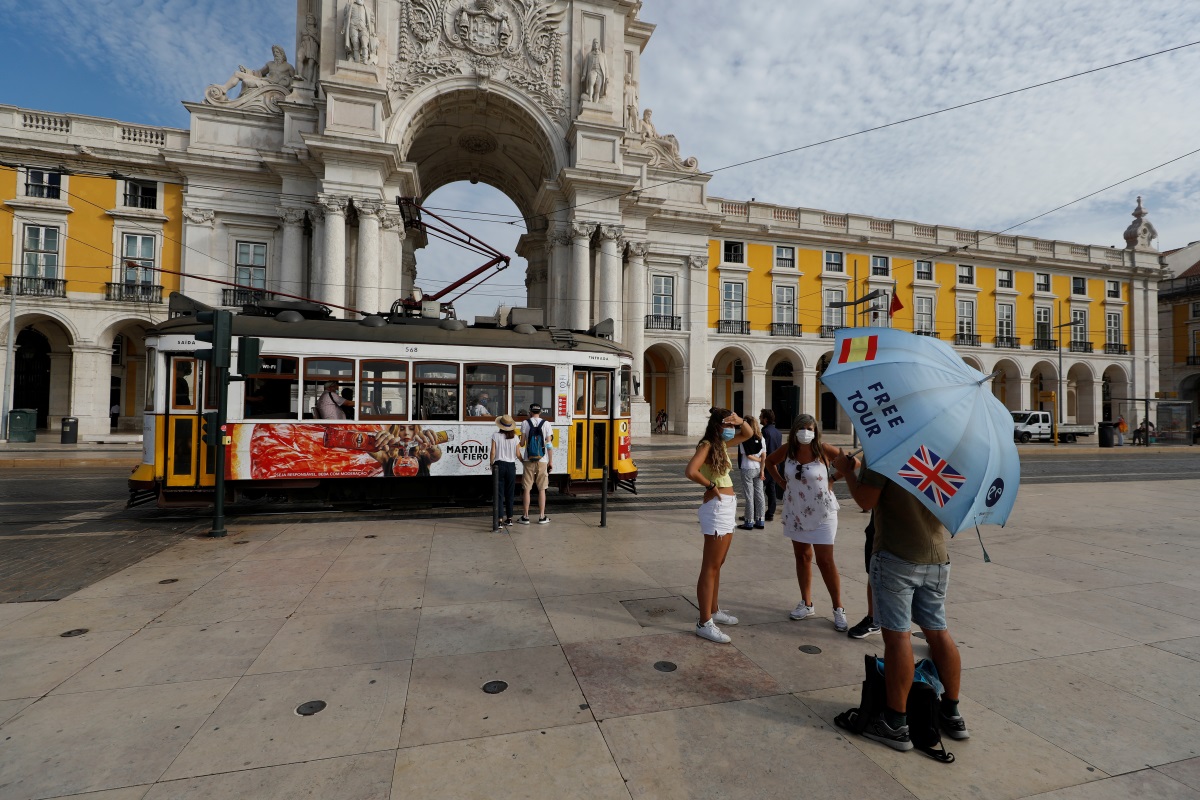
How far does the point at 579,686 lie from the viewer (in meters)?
3.45

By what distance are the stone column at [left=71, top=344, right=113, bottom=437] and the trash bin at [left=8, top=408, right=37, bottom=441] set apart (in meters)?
1.50

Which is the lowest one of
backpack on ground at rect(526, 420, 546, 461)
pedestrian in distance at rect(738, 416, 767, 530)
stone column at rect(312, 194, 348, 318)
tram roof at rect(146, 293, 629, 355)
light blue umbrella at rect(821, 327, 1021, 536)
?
pedestrian in distance at rect(738, 416, 767, 530)

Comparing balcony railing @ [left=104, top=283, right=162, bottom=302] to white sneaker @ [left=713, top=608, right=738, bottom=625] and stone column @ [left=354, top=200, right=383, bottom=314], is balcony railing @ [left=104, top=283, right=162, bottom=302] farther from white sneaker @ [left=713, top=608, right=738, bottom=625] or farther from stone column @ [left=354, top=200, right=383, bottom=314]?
white sneaker @ [left=713, top=608, right=738, bottom=625]

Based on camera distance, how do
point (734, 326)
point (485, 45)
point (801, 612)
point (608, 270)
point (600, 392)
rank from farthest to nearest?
point (734, 326) < point (608, 270) < point (485, 45) < point (600, 392) < point (801, 612)

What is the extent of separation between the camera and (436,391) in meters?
9.65

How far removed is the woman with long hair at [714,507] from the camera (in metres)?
4.16

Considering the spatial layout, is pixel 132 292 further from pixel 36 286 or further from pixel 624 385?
pixel 624 385

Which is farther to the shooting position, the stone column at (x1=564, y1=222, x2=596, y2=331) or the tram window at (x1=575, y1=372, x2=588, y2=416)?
→ the stone column at (x1=564, y1=222, x2=596, y2=331)

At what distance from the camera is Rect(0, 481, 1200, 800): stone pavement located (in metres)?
2.61

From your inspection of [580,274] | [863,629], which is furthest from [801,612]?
[580,274]

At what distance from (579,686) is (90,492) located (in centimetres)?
1267

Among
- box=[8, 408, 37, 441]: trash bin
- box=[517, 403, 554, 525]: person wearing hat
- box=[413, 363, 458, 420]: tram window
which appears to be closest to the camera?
box=[517, 403, 554, 525]: person wearing hat

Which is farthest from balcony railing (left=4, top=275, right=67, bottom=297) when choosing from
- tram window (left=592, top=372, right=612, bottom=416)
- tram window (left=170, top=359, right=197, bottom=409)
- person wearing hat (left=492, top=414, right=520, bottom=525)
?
person wearing hat (left=492, top=414, right=520, bottom=525)

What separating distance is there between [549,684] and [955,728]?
7.65 feet
